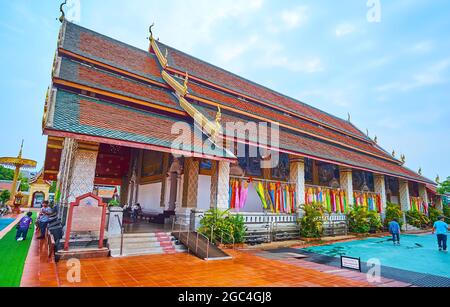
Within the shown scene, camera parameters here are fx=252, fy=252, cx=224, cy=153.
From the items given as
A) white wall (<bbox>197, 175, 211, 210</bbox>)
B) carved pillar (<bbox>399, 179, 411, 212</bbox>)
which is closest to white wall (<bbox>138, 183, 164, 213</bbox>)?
white wall (<bbox>197, 175, 211, 210</bbox>)

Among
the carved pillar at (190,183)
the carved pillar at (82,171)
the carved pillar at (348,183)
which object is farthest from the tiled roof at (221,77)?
the carved pillar at (82,171)

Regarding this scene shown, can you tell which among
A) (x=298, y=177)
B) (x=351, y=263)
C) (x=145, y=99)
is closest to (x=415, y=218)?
(x=298, y=177)

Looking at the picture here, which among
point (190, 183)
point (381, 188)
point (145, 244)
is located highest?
point (381, 188)

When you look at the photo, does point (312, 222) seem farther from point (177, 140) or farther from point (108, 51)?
point (108, 51)

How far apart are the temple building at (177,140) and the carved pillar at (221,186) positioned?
0.11ft

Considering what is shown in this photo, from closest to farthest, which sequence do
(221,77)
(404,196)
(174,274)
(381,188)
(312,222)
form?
(174,274)
(312,222)
(381,188)
(221,77)
(404,196)

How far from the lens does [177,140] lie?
747 cm

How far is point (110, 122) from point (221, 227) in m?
4.27

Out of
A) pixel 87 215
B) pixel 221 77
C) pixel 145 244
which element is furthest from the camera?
pixel 221 77

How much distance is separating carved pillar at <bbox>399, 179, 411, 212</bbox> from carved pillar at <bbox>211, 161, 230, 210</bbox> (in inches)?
537

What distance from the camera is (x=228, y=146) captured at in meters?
9.34

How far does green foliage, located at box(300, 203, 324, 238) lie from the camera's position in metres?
9.46

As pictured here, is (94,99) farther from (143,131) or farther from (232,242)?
(232,242)
